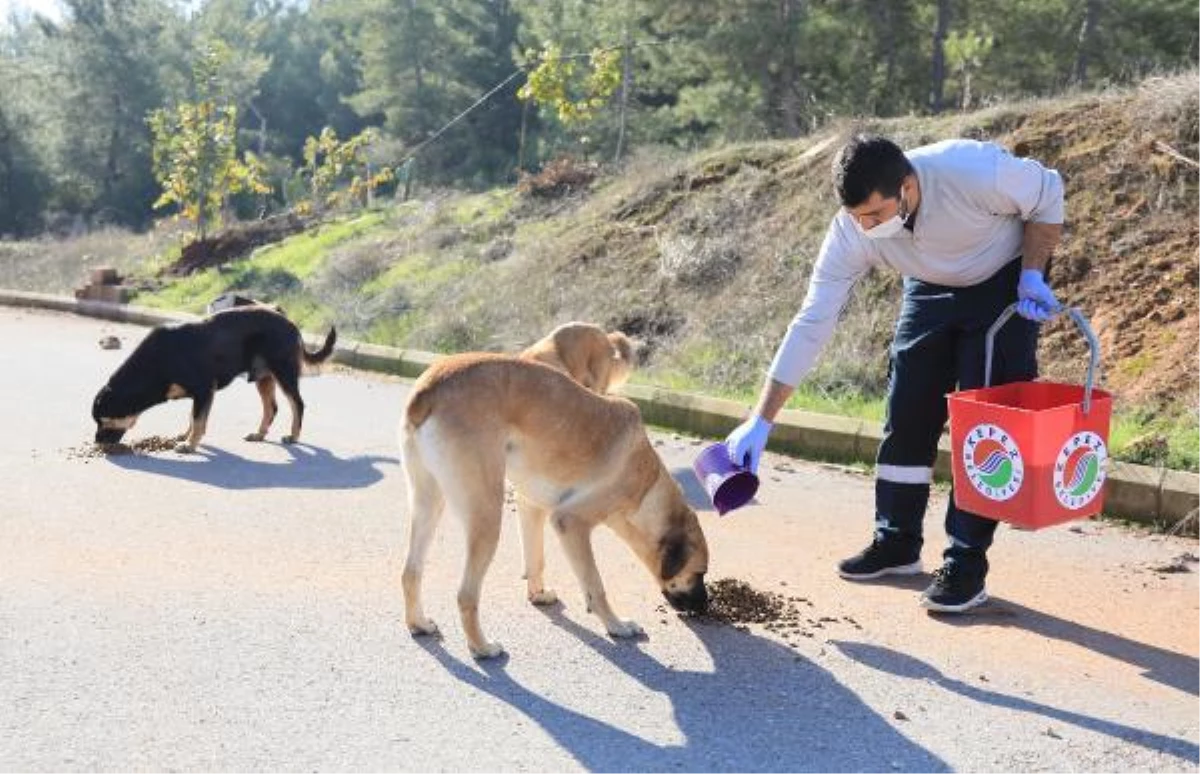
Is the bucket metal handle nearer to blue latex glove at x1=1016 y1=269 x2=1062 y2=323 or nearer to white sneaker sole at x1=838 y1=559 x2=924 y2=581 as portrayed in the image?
blue latex glove at x1=1016 y1=269 x2=1062 y2=323

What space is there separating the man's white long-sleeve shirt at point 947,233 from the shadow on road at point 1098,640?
1374 millimetres

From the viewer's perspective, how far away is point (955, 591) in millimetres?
5363

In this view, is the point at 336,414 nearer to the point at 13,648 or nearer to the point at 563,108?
the point at 13,648

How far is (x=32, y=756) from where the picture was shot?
3936 mm

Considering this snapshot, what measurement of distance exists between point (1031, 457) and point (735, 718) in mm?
1488

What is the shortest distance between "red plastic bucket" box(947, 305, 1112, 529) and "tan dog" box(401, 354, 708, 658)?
117 cm

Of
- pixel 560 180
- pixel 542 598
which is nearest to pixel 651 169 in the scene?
pixel 560 180

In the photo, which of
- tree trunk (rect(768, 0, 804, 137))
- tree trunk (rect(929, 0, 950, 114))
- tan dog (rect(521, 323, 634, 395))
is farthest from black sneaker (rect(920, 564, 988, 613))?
tree trunk (rect(929, 0, 950, 114))

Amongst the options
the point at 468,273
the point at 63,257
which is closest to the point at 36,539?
the point at 468,273

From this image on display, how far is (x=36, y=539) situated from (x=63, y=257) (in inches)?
876

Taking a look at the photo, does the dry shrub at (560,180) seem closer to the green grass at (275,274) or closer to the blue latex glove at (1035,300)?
the green grass at (275,274)

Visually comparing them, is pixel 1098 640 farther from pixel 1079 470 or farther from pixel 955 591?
pixel 1079 470

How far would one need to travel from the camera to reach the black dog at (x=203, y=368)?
879 cm

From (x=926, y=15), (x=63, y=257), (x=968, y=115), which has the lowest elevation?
(x=63, y=257)
